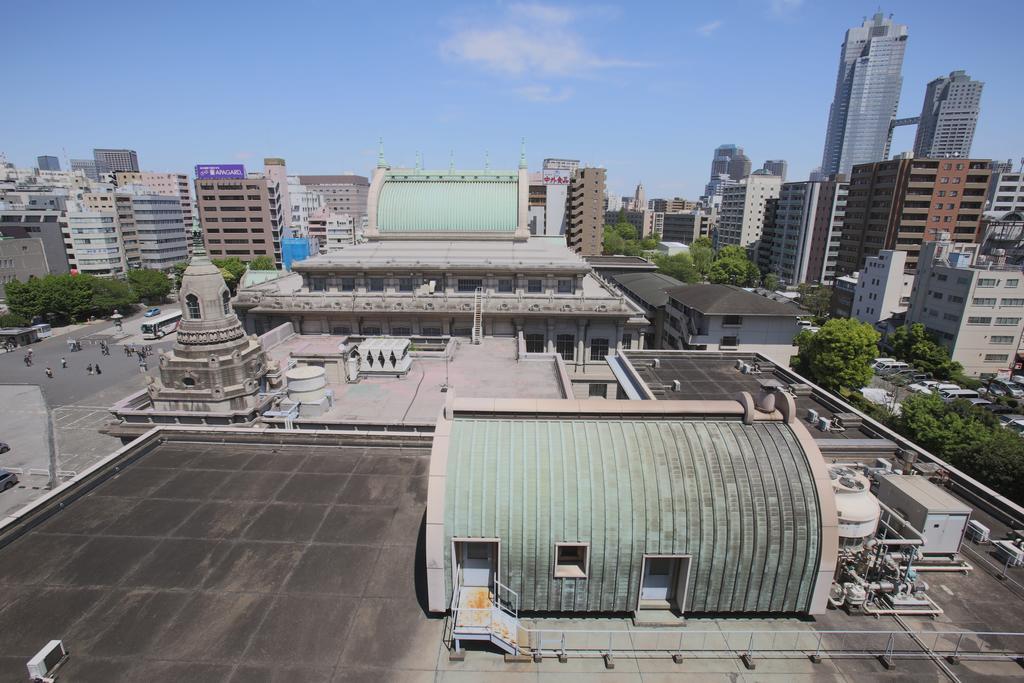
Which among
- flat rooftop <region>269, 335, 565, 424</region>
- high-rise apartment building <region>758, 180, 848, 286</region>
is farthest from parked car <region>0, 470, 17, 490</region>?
high-rise apartment building <region>758, 180, 848, 286</region>

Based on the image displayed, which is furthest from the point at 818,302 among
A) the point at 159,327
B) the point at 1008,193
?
the point at 159,327

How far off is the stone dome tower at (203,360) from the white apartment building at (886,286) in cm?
10326

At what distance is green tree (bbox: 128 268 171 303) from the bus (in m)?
25.2

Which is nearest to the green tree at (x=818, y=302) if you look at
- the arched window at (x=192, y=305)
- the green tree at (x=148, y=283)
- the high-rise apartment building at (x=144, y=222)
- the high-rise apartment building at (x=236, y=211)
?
the arched window at (x=192, y=305)

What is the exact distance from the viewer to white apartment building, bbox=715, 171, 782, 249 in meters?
172

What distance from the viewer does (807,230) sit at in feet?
449

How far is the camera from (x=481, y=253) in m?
55.6

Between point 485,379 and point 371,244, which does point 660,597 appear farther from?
point 371,244

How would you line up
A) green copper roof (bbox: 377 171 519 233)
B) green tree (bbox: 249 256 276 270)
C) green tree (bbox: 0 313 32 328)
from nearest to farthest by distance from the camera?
1. green copper roof (bbox: 377 171 519 233)
2. green tree (bbox: 0 313 32 328)
3. green tree (bbox: 249 256 276 270)

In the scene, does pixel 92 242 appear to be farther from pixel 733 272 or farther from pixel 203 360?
pixel 733 272

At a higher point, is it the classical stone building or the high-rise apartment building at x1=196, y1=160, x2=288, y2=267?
the high-rise apartment building at x1=196, y1=160, x2=288, y2=267

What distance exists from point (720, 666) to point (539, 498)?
20.0 ft

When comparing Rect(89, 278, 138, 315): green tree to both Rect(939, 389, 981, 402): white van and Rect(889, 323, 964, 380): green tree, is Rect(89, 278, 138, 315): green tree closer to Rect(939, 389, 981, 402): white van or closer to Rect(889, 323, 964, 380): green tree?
Rect(939, 389, 981, 402): white van

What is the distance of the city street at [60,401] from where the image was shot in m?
50.1
